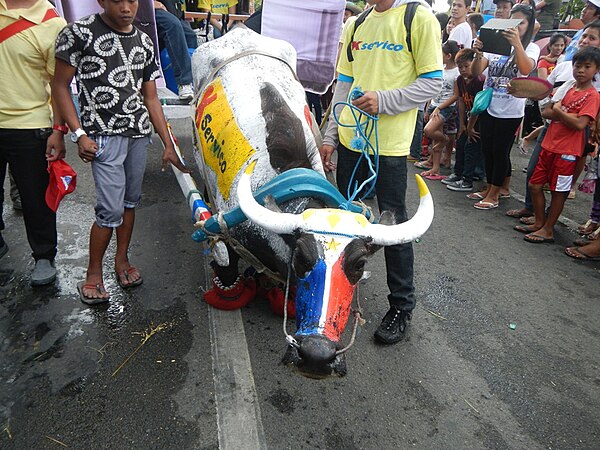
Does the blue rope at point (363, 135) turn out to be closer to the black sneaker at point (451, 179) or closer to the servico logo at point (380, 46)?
the servico logo at point (380, 46)

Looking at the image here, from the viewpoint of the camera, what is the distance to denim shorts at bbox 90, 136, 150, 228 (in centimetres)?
281

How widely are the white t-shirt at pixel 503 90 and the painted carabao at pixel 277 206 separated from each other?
2557 millimetres

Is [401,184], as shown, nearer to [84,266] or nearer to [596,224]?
[84,266]

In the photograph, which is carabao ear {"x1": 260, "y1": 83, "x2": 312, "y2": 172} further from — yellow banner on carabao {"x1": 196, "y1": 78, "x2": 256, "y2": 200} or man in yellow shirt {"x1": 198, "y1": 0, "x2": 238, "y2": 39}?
man in yellow shirt {"x1": 198, "y1": 0, "x2": 238, "y2": 39}

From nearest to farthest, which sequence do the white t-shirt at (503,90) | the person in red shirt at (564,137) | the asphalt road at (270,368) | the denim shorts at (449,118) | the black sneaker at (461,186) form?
the asphalt road at (270,368) → the person in red shirt at (564,137) → the white t-shirt at (503,90) → the black sneaker at (461,186) → the denim shorts at (449,118)

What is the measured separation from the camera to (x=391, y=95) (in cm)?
255

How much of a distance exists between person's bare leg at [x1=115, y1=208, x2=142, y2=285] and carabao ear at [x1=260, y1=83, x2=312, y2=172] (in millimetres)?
1242

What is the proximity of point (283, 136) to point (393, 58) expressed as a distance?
2.64 ft

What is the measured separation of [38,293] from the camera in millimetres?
Answer: 3156

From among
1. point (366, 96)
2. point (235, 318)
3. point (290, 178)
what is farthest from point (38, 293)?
Answer: point (366, 96)

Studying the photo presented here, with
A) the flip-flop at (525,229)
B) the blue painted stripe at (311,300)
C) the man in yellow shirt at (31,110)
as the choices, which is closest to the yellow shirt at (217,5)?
the man in yellow shirt at (31,110)

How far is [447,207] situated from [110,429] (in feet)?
14.7

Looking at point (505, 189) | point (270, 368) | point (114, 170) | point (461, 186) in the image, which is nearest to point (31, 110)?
point (114, 170)

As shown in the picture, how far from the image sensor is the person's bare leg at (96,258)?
2.96 metres
